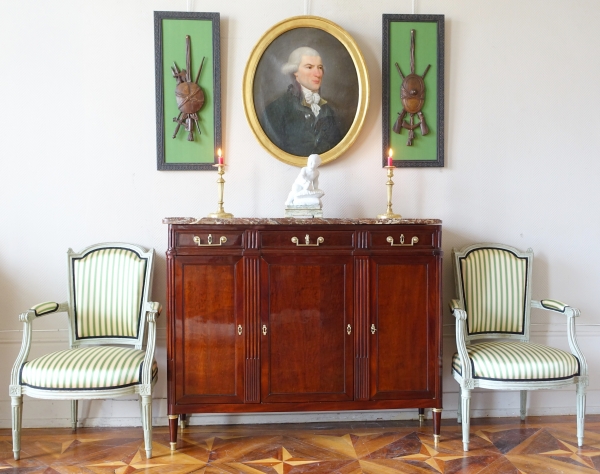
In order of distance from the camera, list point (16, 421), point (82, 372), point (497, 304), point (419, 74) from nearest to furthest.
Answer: point (82, 372) < point (16, 421) < point (497, 304) < point (419, 74)

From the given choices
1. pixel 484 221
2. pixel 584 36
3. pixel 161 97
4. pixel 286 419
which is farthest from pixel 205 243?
pixel 584 36

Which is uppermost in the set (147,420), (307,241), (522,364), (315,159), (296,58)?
(296,58)

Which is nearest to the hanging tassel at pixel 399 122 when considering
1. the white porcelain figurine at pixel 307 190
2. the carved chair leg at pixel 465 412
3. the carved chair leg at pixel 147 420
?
the white porcelain figurine at pixel 307 190

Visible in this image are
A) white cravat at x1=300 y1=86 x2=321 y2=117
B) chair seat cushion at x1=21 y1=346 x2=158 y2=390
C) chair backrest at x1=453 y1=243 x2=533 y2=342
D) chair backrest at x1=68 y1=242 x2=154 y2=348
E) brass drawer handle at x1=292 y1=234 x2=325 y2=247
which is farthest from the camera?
white cravat at x1=300 y1=86 x2=321 y2=117

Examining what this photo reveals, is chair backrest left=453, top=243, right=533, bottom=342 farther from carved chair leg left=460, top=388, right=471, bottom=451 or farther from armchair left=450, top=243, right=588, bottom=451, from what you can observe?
carved chair leg left=460, top=388, right=471, bottom=451

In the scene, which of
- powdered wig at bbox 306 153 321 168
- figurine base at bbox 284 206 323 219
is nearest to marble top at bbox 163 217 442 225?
figurine base at bbox 284 206 323 219

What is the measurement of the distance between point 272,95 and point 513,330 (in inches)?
86.7

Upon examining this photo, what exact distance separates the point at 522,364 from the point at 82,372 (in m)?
2.40

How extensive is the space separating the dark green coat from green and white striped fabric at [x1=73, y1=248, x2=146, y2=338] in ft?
3.98

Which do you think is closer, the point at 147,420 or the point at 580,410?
the point at 147,420

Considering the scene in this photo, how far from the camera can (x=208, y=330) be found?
9.74 feet

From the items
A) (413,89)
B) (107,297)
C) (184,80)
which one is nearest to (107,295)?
(107,297)

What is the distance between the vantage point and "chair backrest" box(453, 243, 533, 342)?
11.0 ft

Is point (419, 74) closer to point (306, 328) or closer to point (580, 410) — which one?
point (306, 328)
